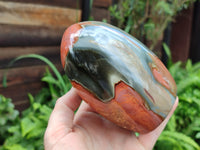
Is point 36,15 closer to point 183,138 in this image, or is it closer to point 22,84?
point 22,84

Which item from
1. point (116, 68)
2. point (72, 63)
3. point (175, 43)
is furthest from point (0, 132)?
point (175, 43)

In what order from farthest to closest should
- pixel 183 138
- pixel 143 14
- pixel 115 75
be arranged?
1. pixel 143 14
2. pixel 183 138
3. pixel 115 75

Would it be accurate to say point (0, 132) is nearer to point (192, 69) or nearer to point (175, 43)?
point (192, 69)

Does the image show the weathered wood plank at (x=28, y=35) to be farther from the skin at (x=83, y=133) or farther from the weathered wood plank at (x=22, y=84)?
the skin at (x=83, y=133)

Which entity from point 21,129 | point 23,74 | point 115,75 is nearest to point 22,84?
point 23,74

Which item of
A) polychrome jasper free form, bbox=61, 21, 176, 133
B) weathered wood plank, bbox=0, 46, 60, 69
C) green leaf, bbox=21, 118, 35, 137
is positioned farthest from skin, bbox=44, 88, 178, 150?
weathered wood plank, bbox=0, 46, 60, 69

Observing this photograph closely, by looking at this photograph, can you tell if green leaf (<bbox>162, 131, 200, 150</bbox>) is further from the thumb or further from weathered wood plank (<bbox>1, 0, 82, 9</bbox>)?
weathered wood plank (<bbox>1, 0, 82, 9</bbox>)

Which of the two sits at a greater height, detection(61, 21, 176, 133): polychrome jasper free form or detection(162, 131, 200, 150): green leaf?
detection(61, 21, 176, 133): polychrome jasper free form
